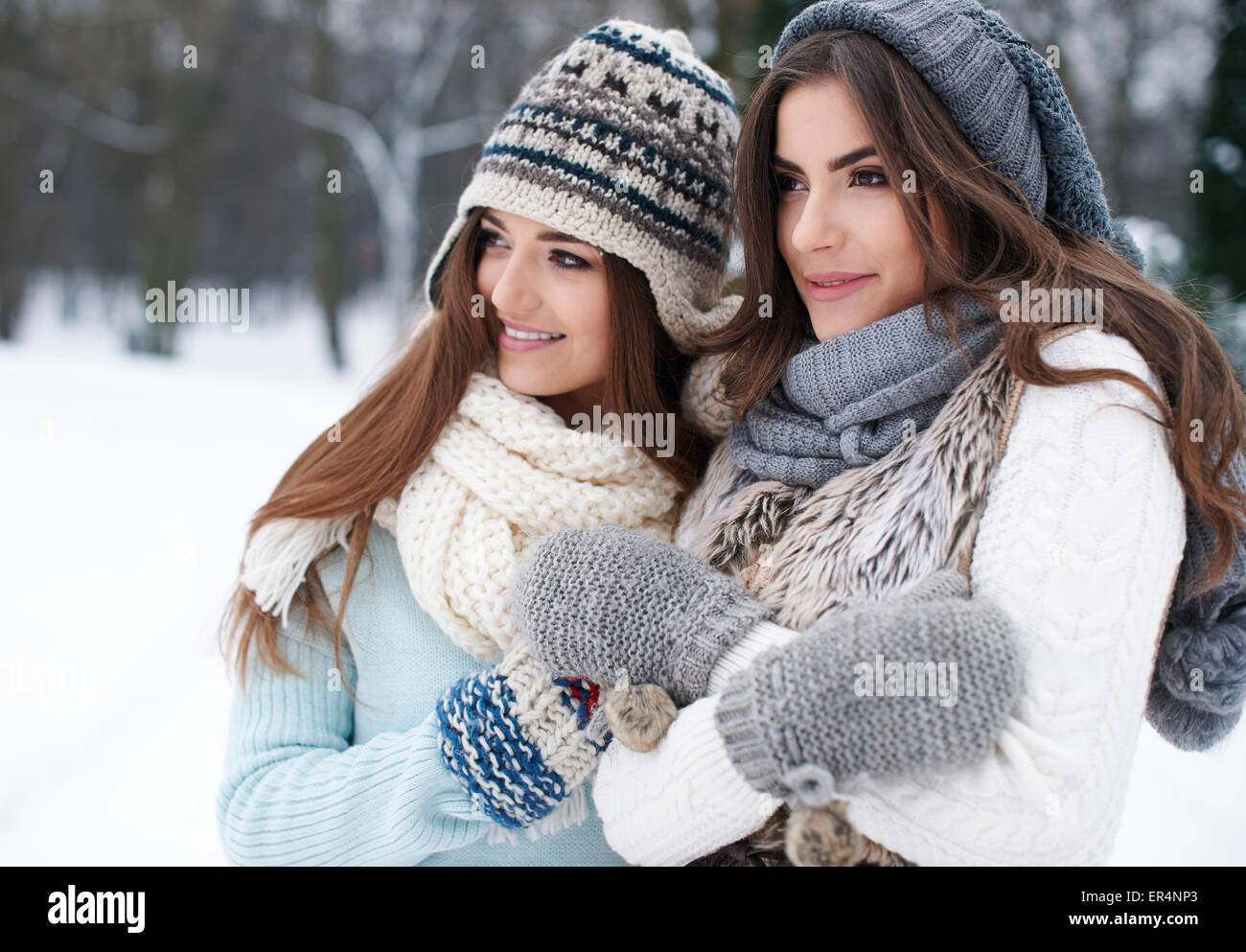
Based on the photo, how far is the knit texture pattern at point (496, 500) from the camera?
1.81m

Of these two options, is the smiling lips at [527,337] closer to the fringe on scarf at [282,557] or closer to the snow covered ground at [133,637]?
the fringe on scarf at [282,557]

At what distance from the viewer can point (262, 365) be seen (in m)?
18.1

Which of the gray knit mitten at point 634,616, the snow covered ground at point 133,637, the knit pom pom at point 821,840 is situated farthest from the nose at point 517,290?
the knit pom pom at point 821,840

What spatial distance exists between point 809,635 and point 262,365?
18317 millimetres

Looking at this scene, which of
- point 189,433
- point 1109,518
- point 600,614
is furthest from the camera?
point 189,433

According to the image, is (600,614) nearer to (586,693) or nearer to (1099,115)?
(586,693)

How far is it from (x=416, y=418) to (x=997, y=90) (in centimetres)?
124

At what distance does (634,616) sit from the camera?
1.51 meters

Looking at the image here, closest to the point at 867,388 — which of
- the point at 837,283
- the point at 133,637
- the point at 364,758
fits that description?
the point at 837,283

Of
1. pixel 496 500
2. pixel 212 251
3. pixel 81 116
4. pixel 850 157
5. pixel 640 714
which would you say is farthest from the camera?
pixel 212 251

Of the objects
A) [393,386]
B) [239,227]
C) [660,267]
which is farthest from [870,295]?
[239,227]

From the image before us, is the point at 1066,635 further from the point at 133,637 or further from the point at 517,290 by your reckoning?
the point at 133,637

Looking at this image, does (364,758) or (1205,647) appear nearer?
(1205,647)

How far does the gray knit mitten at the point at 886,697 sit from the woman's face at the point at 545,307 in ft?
3.17
